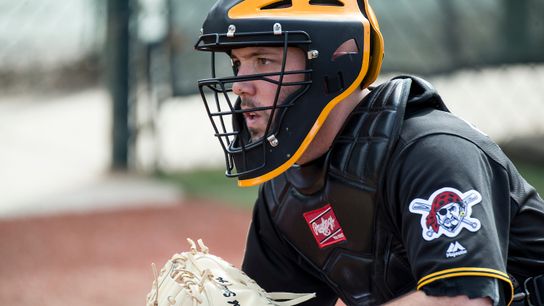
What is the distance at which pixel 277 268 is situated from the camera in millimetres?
3072

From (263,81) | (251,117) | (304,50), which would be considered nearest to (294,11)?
(304,50)

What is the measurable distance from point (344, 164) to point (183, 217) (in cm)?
523

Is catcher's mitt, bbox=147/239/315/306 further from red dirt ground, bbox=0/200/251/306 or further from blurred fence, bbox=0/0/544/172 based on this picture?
blurred fence, bbox=0/0/544/172

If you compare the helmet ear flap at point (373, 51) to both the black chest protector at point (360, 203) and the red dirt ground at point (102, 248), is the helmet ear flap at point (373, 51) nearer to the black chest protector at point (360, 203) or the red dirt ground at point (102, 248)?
the black chest protector at point (360, 203)

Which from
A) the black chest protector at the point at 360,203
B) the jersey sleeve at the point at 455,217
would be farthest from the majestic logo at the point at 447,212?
the black chest protector at the point at 360,203

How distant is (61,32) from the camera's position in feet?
44.1

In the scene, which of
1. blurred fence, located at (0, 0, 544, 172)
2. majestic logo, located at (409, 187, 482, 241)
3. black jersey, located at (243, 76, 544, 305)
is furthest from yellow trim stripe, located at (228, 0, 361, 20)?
blurred fence, located at (0, 0, 544, 172)

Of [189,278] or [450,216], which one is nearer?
[450,216]

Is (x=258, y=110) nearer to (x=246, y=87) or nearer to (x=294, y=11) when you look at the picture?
(x=246, y=87)

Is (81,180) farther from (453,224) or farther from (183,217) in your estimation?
(453,224)

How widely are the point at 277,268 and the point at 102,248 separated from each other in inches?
157

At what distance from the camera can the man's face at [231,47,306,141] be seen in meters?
2.63

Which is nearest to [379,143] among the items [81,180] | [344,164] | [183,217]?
[344,164]

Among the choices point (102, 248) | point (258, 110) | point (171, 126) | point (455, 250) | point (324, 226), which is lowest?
point (102, 248)
